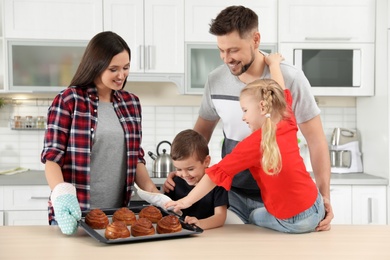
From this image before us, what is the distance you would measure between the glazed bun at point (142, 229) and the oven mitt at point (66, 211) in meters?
0.19

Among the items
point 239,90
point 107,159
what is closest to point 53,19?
point 107,159

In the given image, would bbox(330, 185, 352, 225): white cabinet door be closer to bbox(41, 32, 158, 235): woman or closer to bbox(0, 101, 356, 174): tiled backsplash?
bbox(0, 101, 356, 174): tiled backsplash

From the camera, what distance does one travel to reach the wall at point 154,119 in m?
4.15

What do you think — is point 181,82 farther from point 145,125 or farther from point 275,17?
point 275,17

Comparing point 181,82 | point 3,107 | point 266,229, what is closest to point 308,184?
point 266,229

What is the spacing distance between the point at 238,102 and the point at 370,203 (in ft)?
6.42

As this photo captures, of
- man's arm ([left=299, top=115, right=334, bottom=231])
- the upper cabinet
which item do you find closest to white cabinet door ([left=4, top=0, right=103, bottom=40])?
the upper cabinet

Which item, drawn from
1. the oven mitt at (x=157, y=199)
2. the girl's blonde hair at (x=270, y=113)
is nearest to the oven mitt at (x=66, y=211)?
the oven mitt at (x=157, y=199)

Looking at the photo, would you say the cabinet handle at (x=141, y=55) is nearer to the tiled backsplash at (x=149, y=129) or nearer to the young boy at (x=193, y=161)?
the tiled backsplash at (x=149, y=129)

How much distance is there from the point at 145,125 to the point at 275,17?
1256 millimetres

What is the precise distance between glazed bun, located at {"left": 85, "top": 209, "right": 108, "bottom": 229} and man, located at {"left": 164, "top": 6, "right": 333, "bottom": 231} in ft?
1.67

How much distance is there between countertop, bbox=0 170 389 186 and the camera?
3574mm

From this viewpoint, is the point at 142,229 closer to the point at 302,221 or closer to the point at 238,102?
the point at 302,221

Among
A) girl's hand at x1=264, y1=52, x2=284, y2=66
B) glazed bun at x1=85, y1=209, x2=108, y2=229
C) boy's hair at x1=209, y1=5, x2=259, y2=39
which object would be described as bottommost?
glazed bun at x1=85, y1=209, x2=108, y2=229
